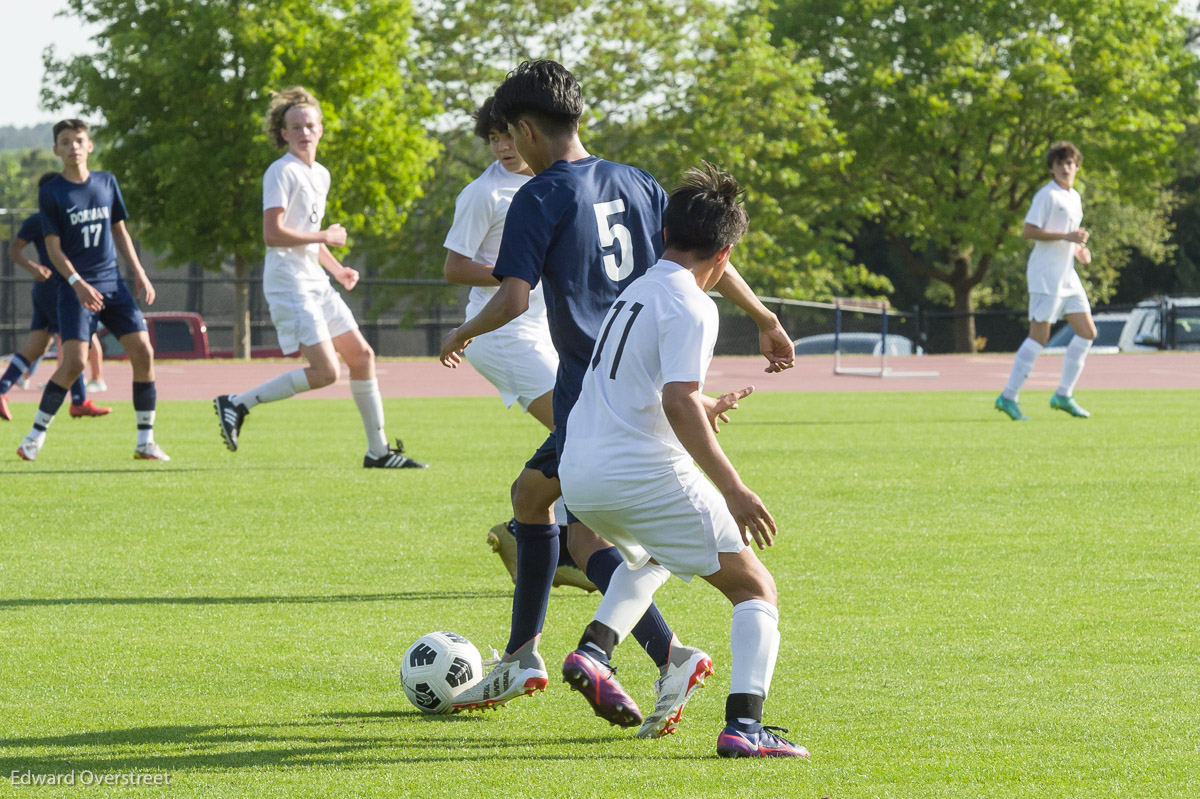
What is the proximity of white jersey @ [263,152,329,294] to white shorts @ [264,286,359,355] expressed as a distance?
0.05 meters

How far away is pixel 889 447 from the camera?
1206cm

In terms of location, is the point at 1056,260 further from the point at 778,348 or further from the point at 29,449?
the point at 778,348

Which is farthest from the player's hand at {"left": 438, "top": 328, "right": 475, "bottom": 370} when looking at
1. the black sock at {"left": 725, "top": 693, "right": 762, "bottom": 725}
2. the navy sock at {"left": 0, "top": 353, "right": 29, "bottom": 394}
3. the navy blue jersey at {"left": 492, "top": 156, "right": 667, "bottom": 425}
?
the navy sock at {"left": 0, "top": 353, "right": 29, "bottom": 394}

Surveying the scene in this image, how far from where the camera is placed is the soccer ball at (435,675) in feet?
13.9

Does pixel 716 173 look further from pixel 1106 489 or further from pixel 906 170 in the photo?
pixel 906 170

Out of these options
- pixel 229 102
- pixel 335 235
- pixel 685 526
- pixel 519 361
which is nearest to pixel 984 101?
pixel 229 102

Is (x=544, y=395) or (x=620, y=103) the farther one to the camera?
(x=620, y=103)

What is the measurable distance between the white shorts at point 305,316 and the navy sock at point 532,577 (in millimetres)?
5467

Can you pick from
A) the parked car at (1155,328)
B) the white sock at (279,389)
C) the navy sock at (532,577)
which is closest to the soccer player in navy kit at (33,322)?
the white sock at (279,389)

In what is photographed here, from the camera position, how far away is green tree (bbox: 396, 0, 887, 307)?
131ft

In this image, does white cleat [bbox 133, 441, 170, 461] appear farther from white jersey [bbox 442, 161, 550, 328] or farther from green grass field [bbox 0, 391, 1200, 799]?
white jersey [bbox 442, 161, 550, 328]

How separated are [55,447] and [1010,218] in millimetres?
34499

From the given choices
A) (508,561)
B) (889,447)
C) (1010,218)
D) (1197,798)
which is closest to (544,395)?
(508,561)

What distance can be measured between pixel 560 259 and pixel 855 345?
30.1 metres
